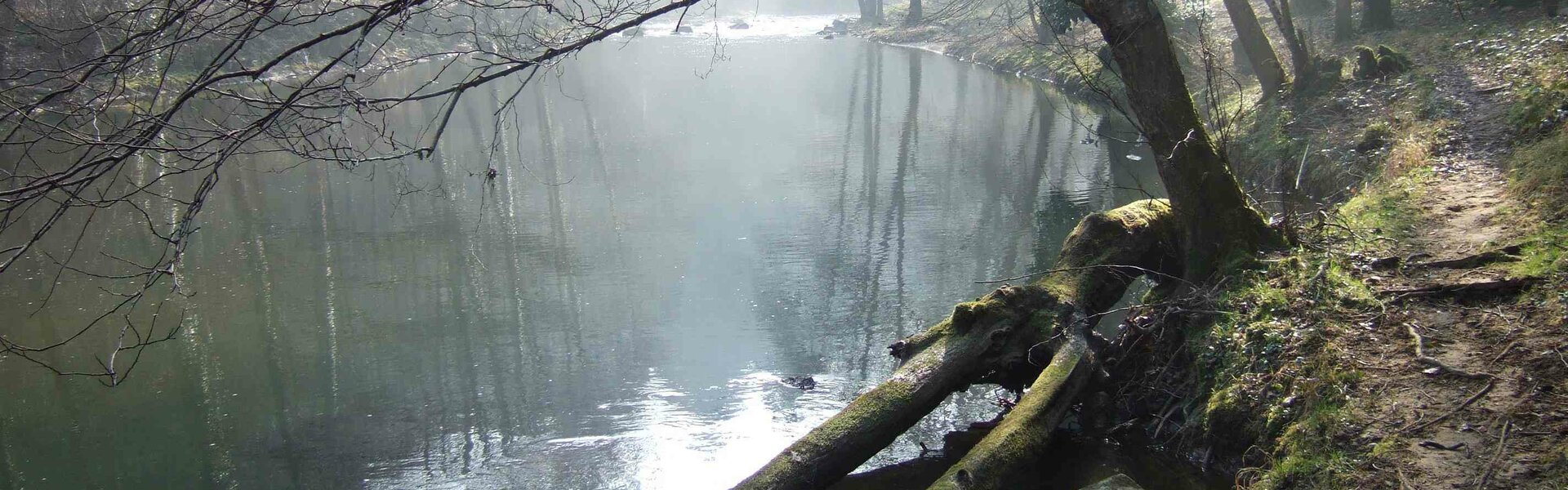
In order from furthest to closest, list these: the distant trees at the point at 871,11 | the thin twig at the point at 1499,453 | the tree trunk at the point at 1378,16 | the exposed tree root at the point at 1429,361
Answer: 1. the distant trees at the point at 871,11
2. the tree trunk at the point at 1378,16
3. the exposed tree root at the point at 1429,361
4. the thin twig at the point at 1499,453

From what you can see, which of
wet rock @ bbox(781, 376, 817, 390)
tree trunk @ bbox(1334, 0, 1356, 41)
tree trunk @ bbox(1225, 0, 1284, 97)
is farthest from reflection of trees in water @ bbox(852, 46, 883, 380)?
tree trunk @ bbox(1334, 0, 1356, 41)

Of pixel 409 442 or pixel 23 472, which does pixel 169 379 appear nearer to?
pixel 23 472

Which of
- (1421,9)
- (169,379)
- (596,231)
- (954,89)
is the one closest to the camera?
(169,379)

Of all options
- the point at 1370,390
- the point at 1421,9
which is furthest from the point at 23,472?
the point at 1421,9

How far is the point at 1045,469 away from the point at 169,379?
621 centimetres

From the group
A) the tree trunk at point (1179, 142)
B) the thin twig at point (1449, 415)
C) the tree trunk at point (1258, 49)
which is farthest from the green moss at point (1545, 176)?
the tree trunk at point (1258, 49)

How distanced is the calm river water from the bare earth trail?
2.38 metres

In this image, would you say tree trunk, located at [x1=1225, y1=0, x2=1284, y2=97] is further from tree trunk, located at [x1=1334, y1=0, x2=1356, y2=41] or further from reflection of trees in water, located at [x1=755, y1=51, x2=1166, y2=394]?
reflection of trees in water, located at [x1=755, y1=51, x2=1166, y2=394]

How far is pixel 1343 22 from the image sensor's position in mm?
15328

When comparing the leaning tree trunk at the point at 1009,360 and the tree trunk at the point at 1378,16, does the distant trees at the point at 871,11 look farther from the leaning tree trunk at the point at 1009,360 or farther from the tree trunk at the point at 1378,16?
the leaning tree trunk at the point at 1009,360

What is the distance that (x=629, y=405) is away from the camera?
23.8 ft

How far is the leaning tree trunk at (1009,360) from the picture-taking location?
5.14 metres

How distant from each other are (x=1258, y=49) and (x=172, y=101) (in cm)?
1309

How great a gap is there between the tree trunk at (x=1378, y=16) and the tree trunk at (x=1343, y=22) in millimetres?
174
